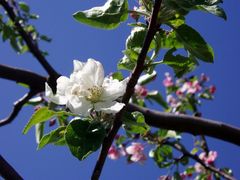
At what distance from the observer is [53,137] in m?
0.94

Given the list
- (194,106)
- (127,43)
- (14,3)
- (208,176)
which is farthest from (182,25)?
(194,106)

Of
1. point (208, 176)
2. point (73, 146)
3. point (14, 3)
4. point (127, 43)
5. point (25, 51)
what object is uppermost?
point (127, 43)

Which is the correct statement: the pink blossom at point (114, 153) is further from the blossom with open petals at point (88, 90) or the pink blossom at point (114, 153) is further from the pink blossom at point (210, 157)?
the blossom with open petals at point (88, 90)

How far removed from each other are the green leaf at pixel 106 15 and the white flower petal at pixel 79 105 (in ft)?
0.54

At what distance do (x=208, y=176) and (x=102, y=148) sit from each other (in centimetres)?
244

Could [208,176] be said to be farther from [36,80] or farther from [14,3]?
[14,3]

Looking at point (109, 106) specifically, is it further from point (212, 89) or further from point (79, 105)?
point (212, 89)

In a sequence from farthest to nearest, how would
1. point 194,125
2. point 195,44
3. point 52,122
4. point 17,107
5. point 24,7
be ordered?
1. point 24,7
2. point 52,122
3. point 17,107
4. point 194,125
5. point 195,44

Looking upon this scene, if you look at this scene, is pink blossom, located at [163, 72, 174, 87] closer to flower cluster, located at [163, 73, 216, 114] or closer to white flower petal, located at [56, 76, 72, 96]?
flower cluster, located at [163, 73, 216, 114]

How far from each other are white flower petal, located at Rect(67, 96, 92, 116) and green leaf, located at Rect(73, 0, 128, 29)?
165 millimetres

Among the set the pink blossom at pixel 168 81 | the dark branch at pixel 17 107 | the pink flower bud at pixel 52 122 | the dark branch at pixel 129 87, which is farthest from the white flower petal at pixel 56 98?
the pink blossom at pixel 168 81

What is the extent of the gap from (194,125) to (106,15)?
3.79 feet

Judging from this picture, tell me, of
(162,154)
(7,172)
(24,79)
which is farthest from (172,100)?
(7,172)

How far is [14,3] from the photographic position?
2908 millimetres
